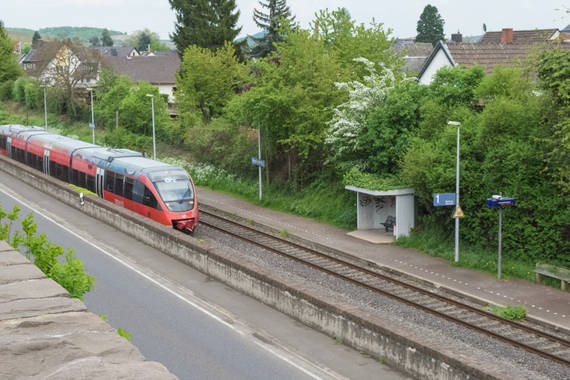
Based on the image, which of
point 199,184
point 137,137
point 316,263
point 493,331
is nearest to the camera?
point 493,331

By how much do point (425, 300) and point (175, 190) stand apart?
35.9 ft

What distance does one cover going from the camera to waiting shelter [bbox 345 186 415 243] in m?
26.6

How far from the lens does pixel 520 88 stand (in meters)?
24.3

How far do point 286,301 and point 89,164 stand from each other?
19812 millimetres

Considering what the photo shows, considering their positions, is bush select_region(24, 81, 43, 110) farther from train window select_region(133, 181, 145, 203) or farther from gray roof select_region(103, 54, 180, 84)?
train window select_region(133, 181, 145, 203)

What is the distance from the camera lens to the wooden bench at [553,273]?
20484 millimetres

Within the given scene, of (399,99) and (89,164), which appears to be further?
(89,164)

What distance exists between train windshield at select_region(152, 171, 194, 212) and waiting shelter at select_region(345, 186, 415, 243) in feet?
21.9

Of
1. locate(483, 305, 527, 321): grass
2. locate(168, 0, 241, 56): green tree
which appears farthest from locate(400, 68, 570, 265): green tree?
locate(168, 0, 241, 56): green tree

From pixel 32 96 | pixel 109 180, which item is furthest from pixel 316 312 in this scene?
pixel 32 96

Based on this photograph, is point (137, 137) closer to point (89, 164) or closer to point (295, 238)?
point (89, 164)

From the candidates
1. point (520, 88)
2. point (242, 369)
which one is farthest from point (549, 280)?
point (242, 369)

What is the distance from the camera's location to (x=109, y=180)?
29406mm

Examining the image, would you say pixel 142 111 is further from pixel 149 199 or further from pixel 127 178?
pixel 149 199
